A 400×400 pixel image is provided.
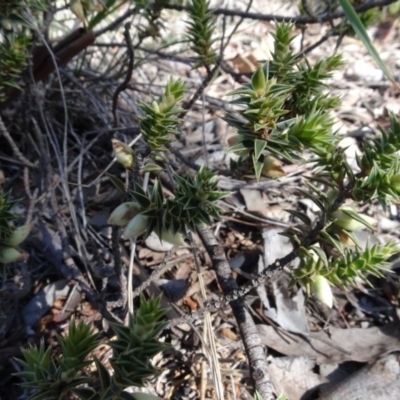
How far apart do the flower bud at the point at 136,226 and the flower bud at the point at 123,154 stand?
13 centimetres

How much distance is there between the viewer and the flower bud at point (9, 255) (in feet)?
4.23

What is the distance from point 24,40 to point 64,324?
0.91m

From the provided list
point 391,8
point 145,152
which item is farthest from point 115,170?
point 391,8

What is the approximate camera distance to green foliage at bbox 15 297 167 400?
95 centimetres

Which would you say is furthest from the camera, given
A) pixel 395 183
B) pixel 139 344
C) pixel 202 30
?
pixel 202 30

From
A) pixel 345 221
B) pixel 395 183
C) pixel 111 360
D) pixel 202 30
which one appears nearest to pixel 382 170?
pixel 395 183

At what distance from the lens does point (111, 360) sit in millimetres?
966

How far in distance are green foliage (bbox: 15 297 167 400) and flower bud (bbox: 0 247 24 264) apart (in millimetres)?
255

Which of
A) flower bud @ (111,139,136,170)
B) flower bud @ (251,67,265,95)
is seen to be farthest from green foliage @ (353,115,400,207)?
flower bud @ (111,139,136,170)

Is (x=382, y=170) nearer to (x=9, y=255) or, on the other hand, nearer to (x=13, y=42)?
(x=9, y=255)

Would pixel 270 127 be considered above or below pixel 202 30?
below

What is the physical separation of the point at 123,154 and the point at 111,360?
1.57ft

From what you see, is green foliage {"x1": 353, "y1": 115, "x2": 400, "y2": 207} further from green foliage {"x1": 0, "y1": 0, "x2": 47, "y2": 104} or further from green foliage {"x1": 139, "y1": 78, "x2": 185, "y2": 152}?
green foliage {"x1": 0, "y1": 0, "x2": 47, "y2": 104}

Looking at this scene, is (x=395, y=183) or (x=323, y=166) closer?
(x=395, y=183)
